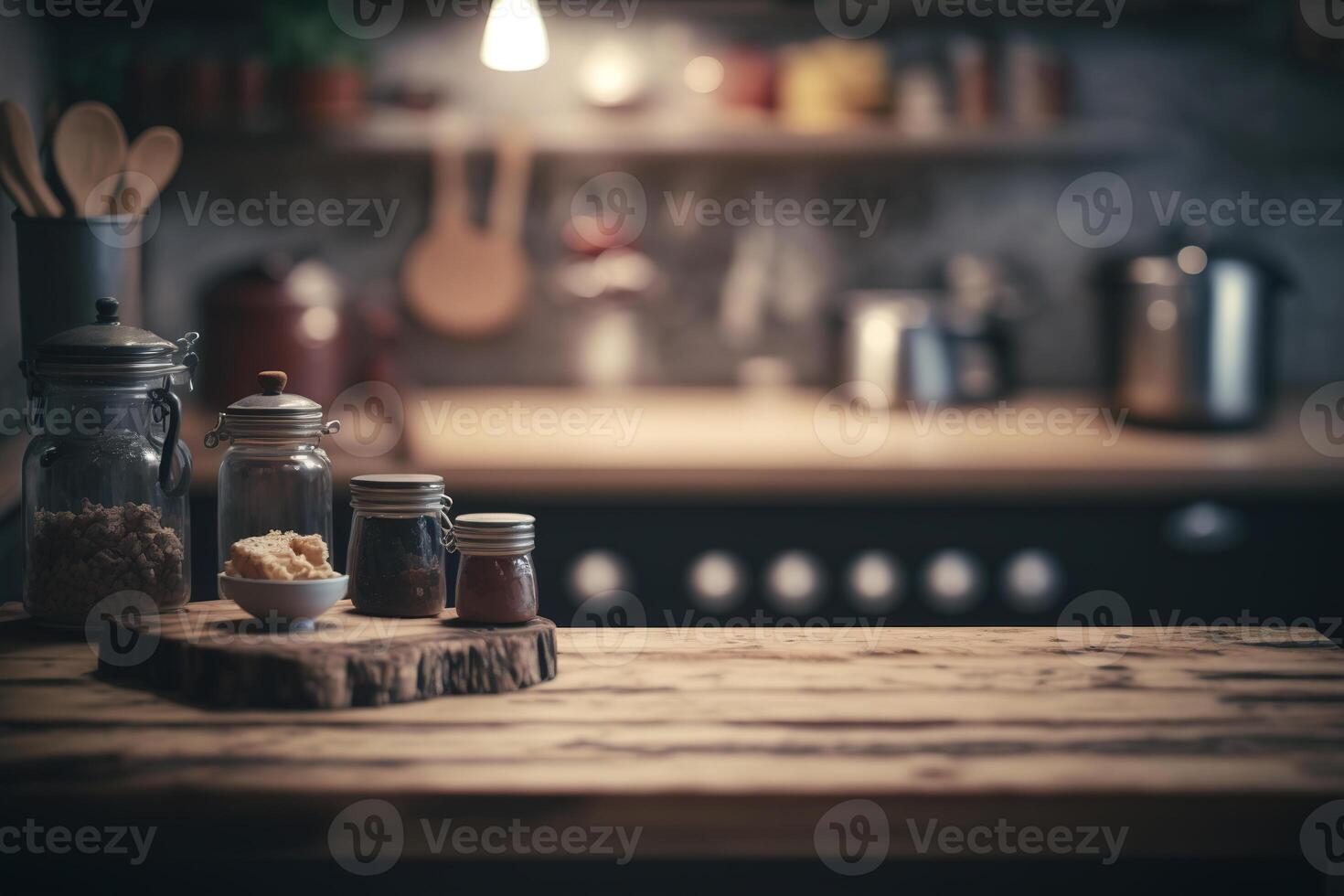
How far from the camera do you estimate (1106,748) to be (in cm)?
108

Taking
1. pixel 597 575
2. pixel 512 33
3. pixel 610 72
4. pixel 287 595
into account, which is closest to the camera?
pixel 287 595

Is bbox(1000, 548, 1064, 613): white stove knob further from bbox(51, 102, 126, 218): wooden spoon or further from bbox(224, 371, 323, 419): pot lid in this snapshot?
bbox(51, 102, 126, 218): wooden spoon

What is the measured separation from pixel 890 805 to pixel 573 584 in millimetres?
1568

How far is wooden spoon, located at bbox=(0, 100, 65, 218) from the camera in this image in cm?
187

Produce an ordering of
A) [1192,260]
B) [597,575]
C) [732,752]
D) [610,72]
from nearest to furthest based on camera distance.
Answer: [732,752] < [597,575] < [1192,260] < [610,72]

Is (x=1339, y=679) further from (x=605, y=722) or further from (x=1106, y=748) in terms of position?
(x=605, y=722)

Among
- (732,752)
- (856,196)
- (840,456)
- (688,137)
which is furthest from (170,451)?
(856,196)

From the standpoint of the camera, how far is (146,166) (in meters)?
2.03

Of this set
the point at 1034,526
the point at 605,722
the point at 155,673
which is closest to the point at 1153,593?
the point at 1034,526

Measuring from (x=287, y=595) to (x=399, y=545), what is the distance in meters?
0.12

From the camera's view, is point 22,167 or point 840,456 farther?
point 840,456

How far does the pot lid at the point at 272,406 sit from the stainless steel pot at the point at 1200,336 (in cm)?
195

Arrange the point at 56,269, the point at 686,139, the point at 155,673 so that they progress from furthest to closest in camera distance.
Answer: the point at 686,139, the point at 56,269, the point at 155,673

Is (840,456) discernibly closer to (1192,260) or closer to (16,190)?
(1192,260)
